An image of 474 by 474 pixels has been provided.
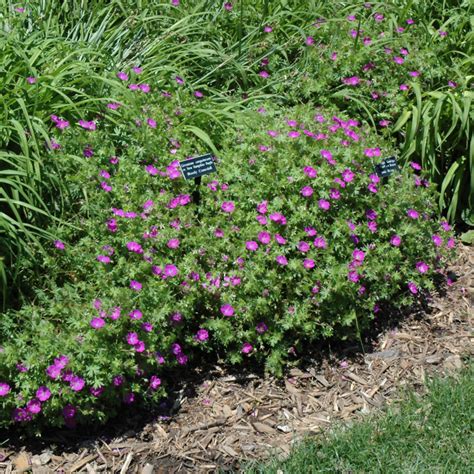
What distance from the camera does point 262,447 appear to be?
302 centimetres

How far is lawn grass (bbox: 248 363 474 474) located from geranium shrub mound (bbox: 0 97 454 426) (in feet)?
1.50

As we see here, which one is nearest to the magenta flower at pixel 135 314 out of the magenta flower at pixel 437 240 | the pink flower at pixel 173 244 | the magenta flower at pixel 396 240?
the pink flower at pixel 173 244

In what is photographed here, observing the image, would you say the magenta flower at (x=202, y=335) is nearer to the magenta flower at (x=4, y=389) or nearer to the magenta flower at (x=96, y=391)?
the magenta flower at (x=96, y=391)

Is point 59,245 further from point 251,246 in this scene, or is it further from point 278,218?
point 278,218

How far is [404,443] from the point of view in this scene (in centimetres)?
292

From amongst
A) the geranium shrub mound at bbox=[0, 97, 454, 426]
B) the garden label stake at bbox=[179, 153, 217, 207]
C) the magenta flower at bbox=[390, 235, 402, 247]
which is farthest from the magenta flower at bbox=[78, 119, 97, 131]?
the magenta flower at bbox=[390, 235, 402, 247]

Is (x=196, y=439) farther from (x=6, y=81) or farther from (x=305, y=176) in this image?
(x=6, y=81)

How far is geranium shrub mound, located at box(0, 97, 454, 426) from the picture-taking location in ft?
9.61

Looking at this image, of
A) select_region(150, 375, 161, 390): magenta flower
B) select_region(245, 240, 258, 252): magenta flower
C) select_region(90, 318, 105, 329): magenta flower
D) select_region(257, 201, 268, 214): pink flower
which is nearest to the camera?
select_region(90, 318, 105, 329): magenta flower

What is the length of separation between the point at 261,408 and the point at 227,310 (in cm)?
43

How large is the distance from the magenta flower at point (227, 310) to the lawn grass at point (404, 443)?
1.97ft

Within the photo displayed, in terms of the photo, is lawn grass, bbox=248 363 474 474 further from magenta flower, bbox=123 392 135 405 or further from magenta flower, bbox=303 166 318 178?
magenta flower, bbox=303 166 318 178

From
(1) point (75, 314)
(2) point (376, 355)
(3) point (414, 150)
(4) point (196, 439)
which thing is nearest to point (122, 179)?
(1) point (75, 314)

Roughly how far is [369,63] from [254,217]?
152 cm
